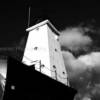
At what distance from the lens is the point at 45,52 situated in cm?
2277

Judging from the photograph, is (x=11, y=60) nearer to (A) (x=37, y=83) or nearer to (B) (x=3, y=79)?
(B) (x=3, y=79)

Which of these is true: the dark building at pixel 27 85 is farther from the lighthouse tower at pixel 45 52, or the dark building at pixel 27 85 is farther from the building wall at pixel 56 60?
the building wall at pixel 56 60

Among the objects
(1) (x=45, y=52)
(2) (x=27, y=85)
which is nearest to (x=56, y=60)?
(1) (x=45, y=52)

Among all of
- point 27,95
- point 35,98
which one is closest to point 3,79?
point 27,95

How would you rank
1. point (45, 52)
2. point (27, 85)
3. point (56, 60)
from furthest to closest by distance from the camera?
point (56, 60) → point (45, 52) → point (27, 85)

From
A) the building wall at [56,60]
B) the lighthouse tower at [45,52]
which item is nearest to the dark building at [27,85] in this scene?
the lighthouse tower at [45,52]

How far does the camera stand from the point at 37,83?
51.9 ft

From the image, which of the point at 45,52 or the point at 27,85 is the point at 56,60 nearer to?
the point at 45,52

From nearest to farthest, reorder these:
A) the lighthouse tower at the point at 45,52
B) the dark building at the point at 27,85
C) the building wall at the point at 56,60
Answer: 1. the dark building at the point at 27,85
2. the lighthouse tower at the point at 45,52
3. the building wall at the point at 56,60

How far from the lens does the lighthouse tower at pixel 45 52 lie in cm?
2156

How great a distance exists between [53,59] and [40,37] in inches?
174

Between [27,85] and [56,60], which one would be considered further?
[56,60]

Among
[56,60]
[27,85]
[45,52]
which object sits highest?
[45,52]

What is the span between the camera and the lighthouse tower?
2156 centimetres
